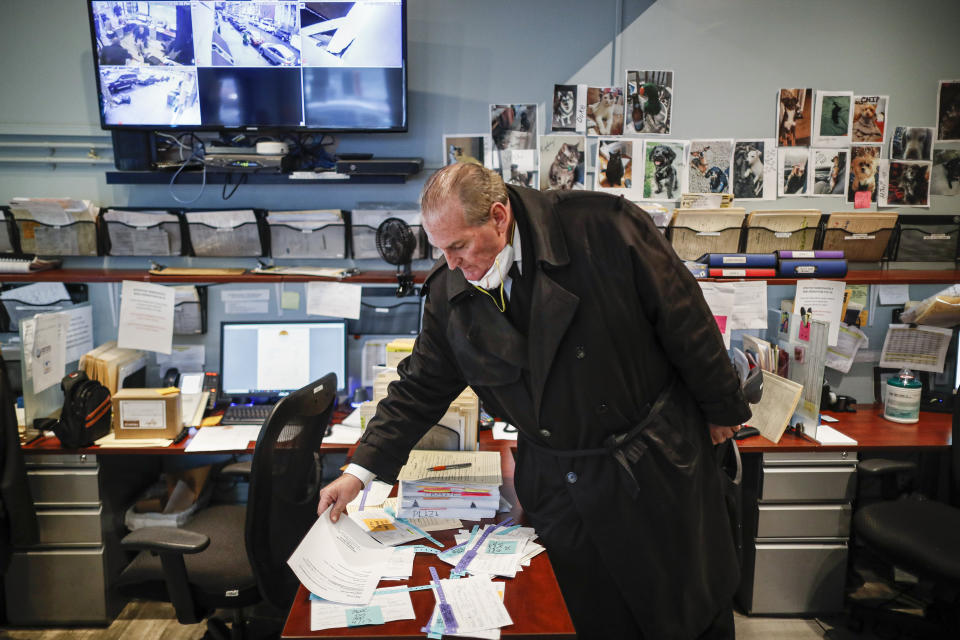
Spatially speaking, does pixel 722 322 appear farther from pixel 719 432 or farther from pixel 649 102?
pixel 719 432

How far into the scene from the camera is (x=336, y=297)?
269 centimetres

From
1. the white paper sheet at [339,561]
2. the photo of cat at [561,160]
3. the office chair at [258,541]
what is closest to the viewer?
the white paper sheet at [339,561]

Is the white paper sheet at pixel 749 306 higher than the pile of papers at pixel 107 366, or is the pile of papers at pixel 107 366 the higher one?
the white paper sheet at pixel 749 306

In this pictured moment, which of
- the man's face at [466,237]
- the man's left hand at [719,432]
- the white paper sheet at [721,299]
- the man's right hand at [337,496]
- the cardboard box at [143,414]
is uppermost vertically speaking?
the man's face at [466,237]

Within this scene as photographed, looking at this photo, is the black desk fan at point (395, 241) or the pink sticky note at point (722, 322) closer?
the black desk fan at point (395, 241)

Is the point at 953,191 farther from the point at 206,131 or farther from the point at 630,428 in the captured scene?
the point at 206,131

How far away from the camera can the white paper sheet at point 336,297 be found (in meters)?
2.69

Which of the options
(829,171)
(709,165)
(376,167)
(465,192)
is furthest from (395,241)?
(829,171)

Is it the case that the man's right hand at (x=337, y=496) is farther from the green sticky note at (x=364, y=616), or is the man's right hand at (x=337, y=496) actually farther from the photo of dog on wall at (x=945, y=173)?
the photo of dog on wall at (x=945, y=173)

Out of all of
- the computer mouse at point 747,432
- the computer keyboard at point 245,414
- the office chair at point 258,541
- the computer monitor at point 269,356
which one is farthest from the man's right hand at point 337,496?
the computer mouse at point 747,432

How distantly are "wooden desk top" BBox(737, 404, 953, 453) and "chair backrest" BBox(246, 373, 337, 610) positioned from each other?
1.48 m

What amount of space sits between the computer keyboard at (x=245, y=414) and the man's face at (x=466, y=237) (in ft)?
4.74

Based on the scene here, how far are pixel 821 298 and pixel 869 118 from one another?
0.78 m

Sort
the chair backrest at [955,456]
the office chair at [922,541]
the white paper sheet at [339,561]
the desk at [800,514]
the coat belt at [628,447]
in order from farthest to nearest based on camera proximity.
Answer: the desk at [800,514]
the chair backrest at [955,456]
the office chair at [922,541]
the coat belt at [628,447]
the white paper sheet at [339,561]
